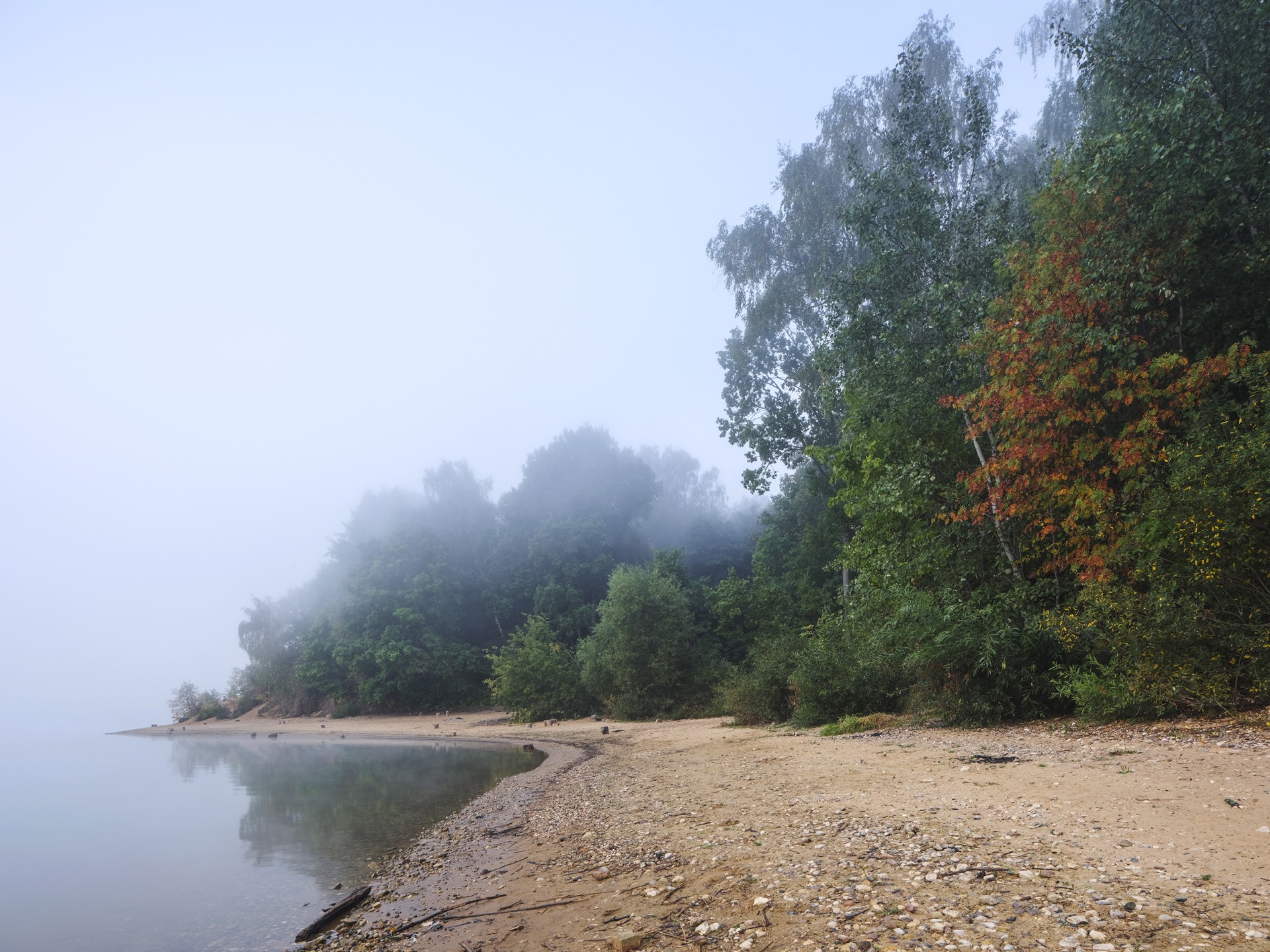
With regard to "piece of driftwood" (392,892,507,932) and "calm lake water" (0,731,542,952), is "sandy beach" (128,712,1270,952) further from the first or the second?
"calm lake water" (0,731,542,952)

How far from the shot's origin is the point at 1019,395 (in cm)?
1205

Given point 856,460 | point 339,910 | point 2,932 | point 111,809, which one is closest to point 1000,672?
point 856,460

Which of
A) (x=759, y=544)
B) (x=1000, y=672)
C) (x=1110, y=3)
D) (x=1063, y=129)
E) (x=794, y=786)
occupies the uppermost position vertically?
(x=1063, y=129)

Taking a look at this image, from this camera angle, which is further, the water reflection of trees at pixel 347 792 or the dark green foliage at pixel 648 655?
the dark green foliage at pixel 648 655

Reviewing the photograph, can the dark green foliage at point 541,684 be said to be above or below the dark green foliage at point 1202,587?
below

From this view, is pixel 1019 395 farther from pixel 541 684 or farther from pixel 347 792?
pixel 541 684

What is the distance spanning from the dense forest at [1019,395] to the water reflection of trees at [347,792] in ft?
27.0

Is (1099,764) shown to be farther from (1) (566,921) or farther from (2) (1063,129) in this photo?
(2) (1063,129)

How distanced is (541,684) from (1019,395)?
92.3 feet

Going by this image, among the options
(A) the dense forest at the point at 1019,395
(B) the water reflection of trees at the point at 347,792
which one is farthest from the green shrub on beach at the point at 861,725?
(B) the water reflection of trees at the point at 347,792

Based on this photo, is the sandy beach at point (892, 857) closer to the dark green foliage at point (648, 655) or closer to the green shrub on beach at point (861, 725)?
the green shrub on beach at point (861, 725)

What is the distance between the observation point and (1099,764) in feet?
23.7

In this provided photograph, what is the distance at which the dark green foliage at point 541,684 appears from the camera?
34000mm

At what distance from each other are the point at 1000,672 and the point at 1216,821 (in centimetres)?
711
